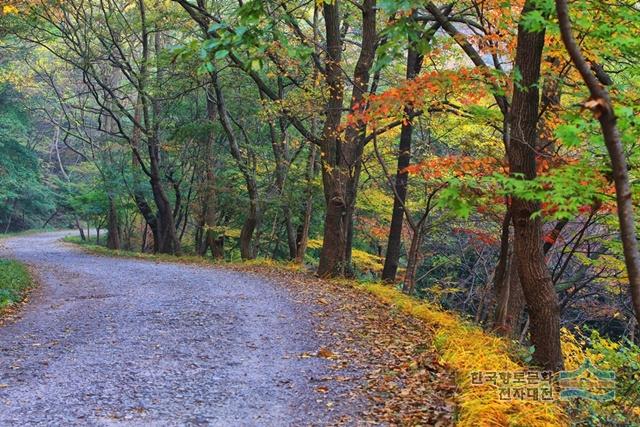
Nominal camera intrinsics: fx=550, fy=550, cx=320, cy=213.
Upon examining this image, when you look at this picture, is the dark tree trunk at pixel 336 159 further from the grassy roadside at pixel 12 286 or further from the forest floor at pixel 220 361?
the grassy roadside at pixel 12 286

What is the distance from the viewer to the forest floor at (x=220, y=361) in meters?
4.36

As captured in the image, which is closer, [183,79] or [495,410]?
[495,410]

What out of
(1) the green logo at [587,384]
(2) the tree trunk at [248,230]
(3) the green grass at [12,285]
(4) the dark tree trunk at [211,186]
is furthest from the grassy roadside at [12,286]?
(1) the green logo at [587,384]

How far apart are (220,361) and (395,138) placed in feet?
38.2

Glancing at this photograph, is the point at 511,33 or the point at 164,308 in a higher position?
the point at 511,33

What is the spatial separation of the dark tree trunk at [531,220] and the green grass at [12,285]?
783cm

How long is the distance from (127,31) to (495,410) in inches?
686

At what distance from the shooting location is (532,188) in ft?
14.9

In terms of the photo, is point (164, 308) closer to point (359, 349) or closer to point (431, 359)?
point (359, 349)

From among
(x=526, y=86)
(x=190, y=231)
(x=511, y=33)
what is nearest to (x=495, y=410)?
(x=526, y=86)

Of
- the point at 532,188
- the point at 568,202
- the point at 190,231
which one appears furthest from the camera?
the point at 190,231

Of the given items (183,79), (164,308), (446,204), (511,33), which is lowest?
(164,308)

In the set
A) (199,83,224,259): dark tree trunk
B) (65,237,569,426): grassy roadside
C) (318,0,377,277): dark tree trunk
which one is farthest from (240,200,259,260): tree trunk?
(65,237,569,426): grassy roadside

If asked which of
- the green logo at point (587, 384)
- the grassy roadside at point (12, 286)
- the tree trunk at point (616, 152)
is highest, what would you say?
the tree trunk at point (616, 152)
